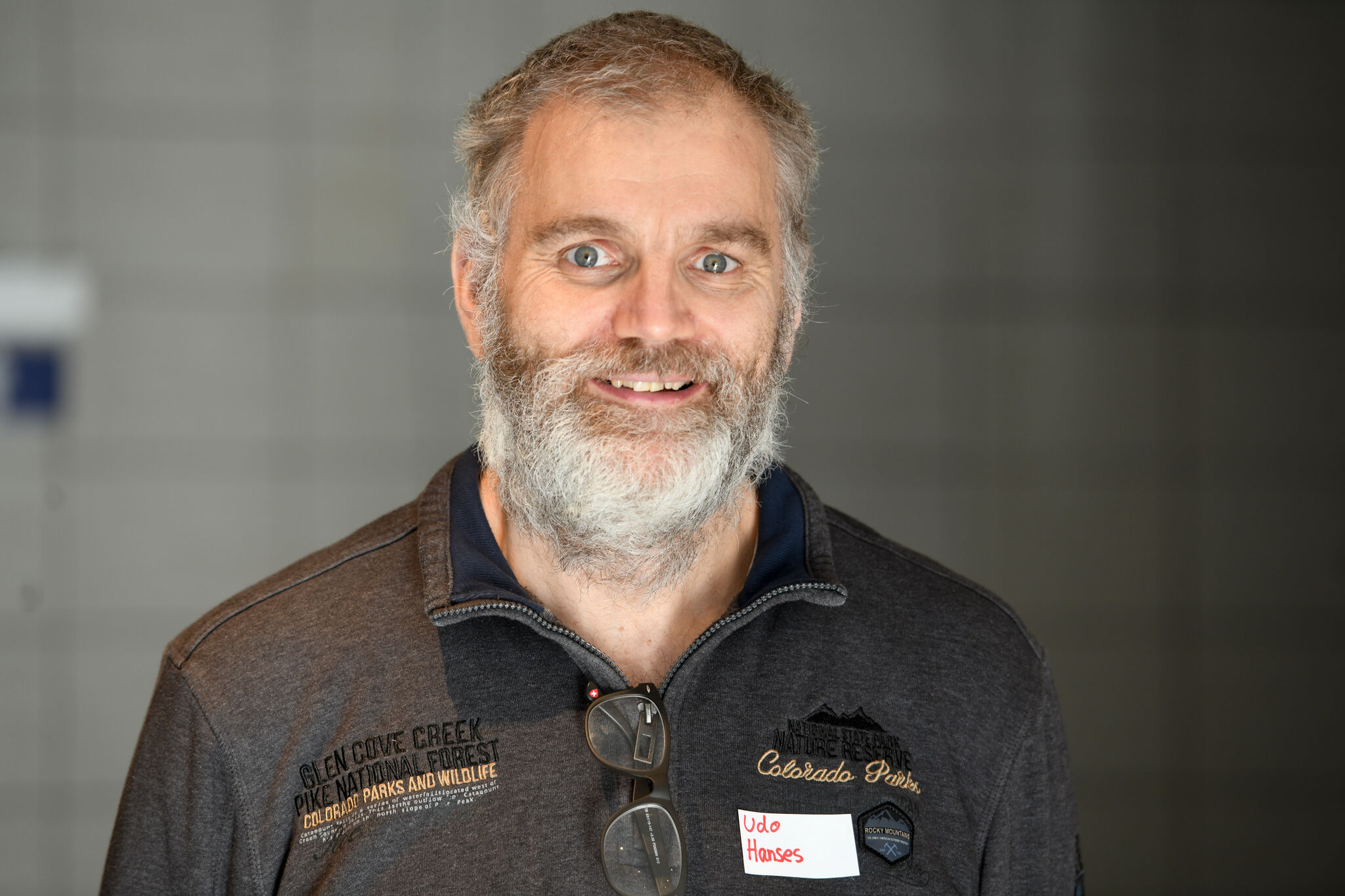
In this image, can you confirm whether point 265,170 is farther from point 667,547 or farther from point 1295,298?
point 1295,298

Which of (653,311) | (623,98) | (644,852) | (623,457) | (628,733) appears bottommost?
(644,852)

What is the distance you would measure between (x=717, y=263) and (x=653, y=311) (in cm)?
13

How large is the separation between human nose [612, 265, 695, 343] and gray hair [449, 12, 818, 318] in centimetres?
21

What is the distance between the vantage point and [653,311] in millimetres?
1285

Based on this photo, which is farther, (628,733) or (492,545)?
(492,545)

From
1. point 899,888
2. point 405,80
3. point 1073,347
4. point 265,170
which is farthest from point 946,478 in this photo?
point 899,888

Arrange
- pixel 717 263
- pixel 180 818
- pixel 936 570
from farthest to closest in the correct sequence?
1. pixel 936 570
2. pixel 717 263
3. pixel 180 818

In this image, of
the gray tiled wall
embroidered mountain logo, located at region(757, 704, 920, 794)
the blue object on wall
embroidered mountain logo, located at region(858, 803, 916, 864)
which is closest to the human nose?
embroidered mountain logo, located at region(757, 704, 920, 794)

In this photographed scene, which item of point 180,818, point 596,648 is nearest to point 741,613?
point 596,648

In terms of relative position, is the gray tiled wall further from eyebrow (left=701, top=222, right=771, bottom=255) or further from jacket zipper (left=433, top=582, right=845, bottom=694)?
jacket zipper (left=433, top=582, right=845, bottom=694)

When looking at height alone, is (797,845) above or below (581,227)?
below

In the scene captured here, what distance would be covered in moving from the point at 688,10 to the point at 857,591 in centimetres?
270

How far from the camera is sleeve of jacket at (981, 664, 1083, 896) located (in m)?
1.35

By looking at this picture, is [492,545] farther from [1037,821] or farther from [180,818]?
[1037,821]
